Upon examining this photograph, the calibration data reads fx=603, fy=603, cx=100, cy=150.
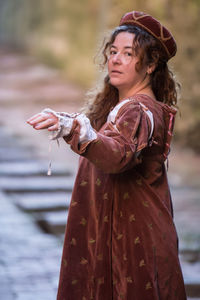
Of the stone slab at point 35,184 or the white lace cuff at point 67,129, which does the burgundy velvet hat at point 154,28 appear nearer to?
the white lace cuff at point 67,129

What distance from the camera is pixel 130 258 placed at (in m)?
2.10

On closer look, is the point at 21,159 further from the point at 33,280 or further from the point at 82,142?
the point at 82,142

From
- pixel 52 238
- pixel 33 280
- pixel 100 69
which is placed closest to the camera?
pixel 100 69

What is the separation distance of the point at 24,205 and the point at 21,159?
6.44ft

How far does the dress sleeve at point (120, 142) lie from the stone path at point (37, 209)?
1.17 ft

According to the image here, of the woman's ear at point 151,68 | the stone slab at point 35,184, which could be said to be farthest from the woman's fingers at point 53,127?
the stone slab at point 35,184

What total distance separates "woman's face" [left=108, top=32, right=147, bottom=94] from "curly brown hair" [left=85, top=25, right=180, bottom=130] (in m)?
0.02

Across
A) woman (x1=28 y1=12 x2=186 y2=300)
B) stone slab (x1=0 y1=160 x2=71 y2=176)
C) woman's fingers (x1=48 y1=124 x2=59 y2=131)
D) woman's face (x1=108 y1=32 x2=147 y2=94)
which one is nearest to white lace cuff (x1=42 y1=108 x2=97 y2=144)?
woman's fingers (x1=48 y1=124 x2=59 y2=131)

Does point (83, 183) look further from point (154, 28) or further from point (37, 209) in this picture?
point (37, 209)

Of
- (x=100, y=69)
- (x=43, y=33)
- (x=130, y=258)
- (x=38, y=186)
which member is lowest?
(x=130, y=258)

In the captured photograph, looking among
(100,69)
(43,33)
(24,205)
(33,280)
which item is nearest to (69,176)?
(24,205)

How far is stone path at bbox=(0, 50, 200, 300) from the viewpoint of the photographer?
3.65 m

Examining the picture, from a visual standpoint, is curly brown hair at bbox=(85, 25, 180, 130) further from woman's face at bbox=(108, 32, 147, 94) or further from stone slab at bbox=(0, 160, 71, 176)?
stone slab at bbox=(0, 160, 71, 176)

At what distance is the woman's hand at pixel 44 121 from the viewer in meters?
1.74
